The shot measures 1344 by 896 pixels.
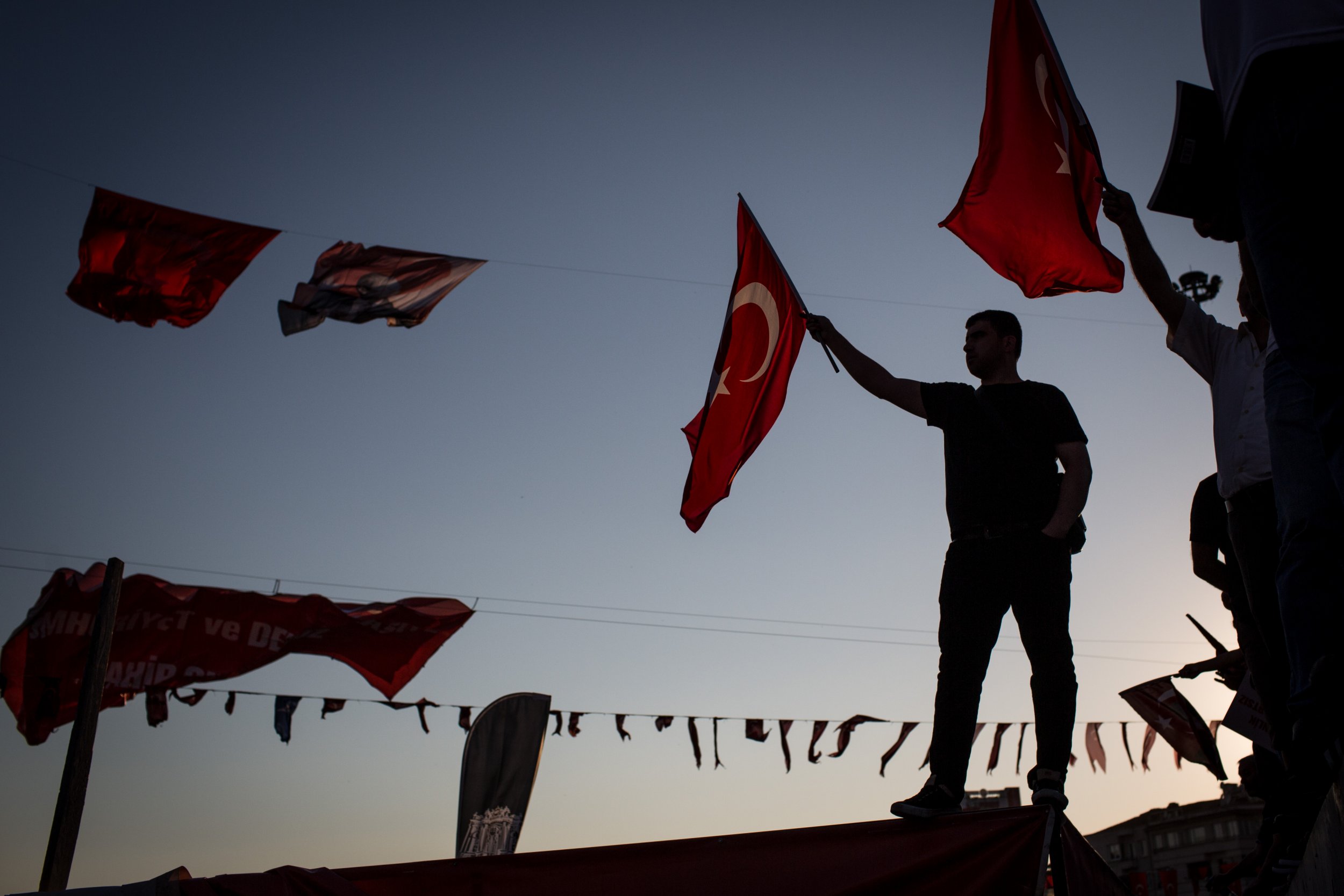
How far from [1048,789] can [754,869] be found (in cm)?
101

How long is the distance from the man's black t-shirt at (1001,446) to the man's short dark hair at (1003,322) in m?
0.21

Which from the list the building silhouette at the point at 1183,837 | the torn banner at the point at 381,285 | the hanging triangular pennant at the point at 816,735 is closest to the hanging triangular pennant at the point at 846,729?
the hanging triangular pennant at the point at 816,735

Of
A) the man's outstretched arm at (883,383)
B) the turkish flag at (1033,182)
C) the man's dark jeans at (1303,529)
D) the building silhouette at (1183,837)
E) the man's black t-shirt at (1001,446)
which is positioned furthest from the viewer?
the building silhouette at (1183,837)

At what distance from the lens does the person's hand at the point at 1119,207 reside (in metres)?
3.13

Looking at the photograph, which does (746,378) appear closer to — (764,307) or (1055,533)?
(764,307)

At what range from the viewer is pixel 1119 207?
10.3ft

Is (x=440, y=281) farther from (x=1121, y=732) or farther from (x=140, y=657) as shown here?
(x=1121, y=732)

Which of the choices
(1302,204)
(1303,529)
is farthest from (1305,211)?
(1303,529)

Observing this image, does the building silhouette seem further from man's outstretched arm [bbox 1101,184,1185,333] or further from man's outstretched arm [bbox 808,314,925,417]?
man's outstretched arm [bbox 1101,184,1185,333]

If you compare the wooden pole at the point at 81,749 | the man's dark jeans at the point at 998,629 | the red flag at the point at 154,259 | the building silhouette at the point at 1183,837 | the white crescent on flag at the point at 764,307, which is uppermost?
the red flag at the point at 154,259

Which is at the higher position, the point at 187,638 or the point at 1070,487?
the point at 1070,487

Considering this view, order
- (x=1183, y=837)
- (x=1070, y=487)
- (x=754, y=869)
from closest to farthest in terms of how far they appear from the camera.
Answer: (x=754, y=869)
(x=1070, y=487)
(x=1183, y=837)

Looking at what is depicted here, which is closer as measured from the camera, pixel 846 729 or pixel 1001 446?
pixel 1001 446

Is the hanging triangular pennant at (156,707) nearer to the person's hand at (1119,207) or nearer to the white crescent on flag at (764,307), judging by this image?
the white crescent on flag at (764,307)
